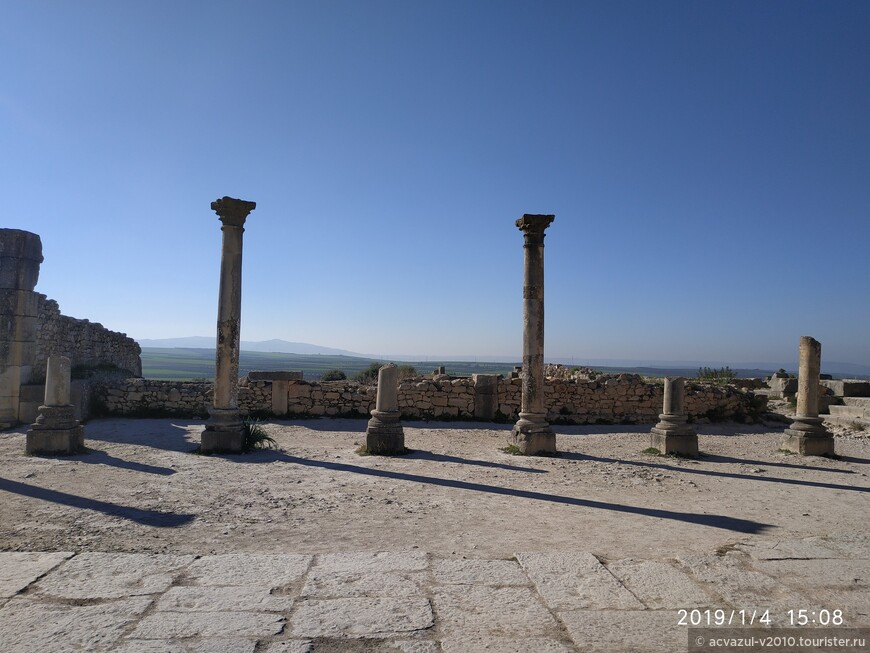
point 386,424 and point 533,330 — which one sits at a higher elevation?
point 533,330

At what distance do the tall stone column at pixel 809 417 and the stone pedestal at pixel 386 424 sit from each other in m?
7.67

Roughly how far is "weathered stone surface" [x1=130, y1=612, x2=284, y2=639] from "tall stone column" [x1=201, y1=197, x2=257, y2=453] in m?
6.97

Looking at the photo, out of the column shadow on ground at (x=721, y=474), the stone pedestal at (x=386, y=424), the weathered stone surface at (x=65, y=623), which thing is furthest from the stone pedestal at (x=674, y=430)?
the weathered stone surface at (x=65, y=623)

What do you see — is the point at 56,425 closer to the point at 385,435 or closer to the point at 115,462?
the point at 115,462

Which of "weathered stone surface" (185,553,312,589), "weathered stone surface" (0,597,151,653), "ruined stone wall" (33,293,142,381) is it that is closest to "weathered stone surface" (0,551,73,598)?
"weathered stone surface" (0,597,151,653)

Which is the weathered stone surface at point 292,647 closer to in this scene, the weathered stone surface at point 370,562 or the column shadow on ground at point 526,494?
the weathered stone surface at point 370,562

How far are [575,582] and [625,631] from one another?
30.4 inches

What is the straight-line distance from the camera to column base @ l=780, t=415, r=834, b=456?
1114cm

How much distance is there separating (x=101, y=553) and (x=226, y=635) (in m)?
2.06

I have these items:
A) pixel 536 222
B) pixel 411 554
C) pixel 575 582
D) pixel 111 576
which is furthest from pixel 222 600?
pixel 536 222

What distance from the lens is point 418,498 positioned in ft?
23.4

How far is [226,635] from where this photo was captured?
341 cm

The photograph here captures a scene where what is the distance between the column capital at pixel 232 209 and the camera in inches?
421

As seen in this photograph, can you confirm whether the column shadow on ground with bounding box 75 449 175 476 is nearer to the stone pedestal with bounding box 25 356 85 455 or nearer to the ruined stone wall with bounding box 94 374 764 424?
the stone pedestal with bounding box 25 356 85 455
